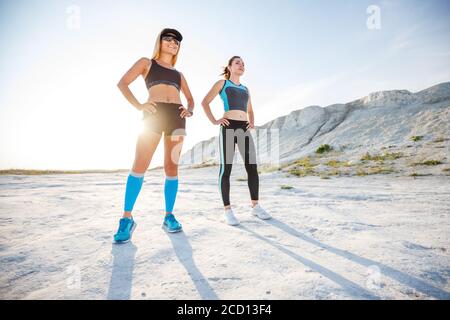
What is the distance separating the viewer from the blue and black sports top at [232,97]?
3.93 metres

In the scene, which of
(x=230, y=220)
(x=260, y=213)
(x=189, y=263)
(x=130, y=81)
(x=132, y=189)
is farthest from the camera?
(x=260, y=213)

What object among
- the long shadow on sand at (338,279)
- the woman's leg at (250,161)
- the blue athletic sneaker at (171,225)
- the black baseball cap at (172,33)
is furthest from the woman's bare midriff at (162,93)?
the long shadow on sand at (338,279)

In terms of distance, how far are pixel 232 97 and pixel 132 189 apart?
221cm

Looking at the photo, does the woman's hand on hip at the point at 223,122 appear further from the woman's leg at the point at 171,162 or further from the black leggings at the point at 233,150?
the woman's leg at the point at 171,162

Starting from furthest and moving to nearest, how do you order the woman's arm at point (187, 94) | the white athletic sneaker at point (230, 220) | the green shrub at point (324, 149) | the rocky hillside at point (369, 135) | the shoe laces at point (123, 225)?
1. the green shrub at point (324, 149)
2. the rocky hillside at point (369, 135)
3. the woman's arm at point (187, 94)
4. the white athletic sneaker at point (230, 220)
5. the shoe laces at point (123, 225)

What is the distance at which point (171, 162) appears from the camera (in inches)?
129

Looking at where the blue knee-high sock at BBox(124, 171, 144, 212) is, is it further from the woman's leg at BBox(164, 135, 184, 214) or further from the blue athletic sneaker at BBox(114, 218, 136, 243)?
the woman's leg at BBox(164, 135, 184, 214)

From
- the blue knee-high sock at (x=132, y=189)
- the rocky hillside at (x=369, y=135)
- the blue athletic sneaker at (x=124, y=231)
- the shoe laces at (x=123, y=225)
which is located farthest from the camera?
the rocky hillside at (x=369, y=135)

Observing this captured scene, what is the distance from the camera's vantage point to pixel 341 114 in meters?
32.1

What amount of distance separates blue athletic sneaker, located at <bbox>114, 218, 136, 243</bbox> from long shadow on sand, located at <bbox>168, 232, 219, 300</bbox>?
459 mm

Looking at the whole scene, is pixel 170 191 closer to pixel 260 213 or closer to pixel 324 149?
pixel 260 213

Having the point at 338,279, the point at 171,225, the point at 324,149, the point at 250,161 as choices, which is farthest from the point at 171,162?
the point at 324,149
